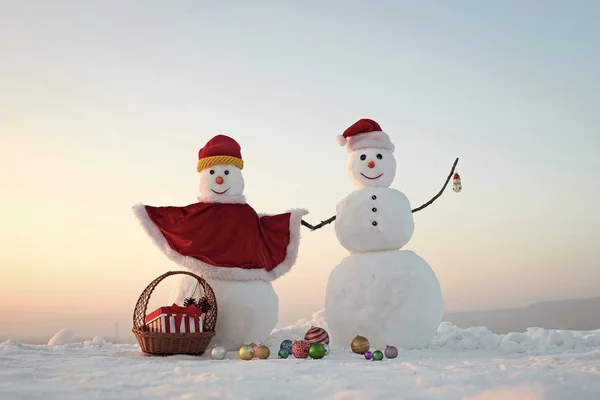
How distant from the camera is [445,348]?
7363mm

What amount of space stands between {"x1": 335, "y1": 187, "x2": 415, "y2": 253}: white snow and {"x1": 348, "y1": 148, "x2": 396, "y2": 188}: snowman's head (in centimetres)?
16

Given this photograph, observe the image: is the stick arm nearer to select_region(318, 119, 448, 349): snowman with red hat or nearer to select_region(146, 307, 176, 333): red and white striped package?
select_region(318, 119, 448, 349): snowman with red hat

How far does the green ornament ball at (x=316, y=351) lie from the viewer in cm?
570

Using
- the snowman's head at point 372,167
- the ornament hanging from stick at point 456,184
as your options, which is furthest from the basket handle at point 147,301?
the ornament hanging from stick at point 456,184

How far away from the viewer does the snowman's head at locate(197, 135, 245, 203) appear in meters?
7.11

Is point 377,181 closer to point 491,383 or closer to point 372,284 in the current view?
point 372,284

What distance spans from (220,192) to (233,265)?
3.03 feet

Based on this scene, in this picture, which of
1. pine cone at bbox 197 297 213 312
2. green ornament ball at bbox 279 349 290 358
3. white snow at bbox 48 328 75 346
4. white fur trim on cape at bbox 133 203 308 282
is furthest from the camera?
white snow at bbox 48 328 75 346

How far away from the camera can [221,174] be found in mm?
7133

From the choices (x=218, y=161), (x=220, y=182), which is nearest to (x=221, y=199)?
(x=220, y=182)

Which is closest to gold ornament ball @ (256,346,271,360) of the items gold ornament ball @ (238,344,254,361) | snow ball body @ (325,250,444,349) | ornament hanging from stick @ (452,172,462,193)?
gold ornament ball @ (238,344,254,361)

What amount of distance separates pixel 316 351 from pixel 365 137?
9.59ft

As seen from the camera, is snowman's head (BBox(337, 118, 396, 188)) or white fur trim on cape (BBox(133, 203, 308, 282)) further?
snowman's head (BBox(337, 118, 396, 188))

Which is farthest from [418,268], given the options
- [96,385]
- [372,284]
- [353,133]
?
[96,385]
